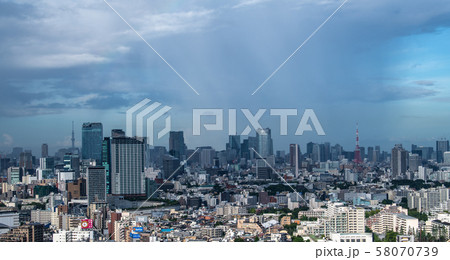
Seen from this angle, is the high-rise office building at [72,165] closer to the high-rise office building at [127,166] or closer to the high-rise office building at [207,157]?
Result: the high-rise office building at [127,166]

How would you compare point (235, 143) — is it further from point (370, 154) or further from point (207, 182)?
point (370, 154)

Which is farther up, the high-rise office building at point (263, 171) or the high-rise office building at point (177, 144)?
the high-rise office building at point (177, 144)

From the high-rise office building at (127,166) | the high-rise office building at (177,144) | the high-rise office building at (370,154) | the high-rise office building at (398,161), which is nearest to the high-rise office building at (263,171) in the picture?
the high-rise office building at (177,144)

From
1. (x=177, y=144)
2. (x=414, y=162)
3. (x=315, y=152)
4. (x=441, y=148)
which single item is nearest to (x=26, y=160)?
(x=177, y=144)
